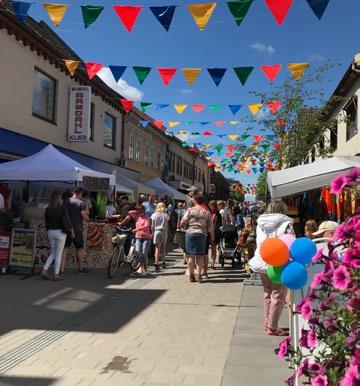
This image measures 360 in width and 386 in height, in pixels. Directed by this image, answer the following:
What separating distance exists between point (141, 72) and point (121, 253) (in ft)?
13.5

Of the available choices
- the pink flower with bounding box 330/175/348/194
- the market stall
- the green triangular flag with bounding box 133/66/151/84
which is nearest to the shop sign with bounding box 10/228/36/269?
the market stall

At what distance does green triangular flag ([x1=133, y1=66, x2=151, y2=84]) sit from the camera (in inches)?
468

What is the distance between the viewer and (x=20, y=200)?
1502 centimetres

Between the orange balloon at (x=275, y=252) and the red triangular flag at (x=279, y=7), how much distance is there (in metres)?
5.08

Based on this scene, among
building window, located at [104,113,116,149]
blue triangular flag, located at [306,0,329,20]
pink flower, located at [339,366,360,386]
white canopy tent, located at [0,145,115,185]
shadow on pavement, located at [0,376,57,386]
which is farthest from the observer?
building window, located at [104,113,116,149]

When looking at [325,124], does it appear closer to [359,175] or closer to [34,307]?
[34,307]

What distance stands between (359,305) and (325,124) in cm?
1659

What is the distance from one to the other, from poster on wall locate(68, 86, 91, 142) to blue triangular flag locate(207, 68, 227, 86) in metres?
7.20

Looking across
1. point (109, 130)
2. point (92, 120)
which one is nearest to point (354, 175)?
point (92, 120)

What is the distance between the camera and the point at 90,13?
30.5 ft

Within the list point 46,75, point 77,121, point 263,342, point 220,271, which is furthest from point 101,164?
point 263,342

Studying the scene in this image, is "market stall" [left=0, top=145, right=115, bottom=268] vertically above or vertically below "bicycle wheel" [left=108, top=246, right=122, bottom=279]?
above

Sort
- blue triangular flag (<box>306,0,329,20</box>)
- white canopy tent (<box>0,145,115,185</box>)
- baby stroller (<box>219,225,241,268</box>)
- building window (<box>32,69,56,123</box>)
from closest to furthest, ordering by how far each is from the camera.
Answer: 1. blue triangular flag (<box>306,0,329,20</box>)
2. white canopy tent (<box>0,145,115,185</box>)
3. baby stroller (<box>219,225,241,268</box>)
4. building window (<box>32,69,56,123</box>)

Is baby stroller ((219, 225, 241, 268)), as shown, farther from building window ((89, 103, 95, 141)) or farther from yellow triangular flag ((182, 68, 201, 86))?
building window ((89, 103, 95, 141))
